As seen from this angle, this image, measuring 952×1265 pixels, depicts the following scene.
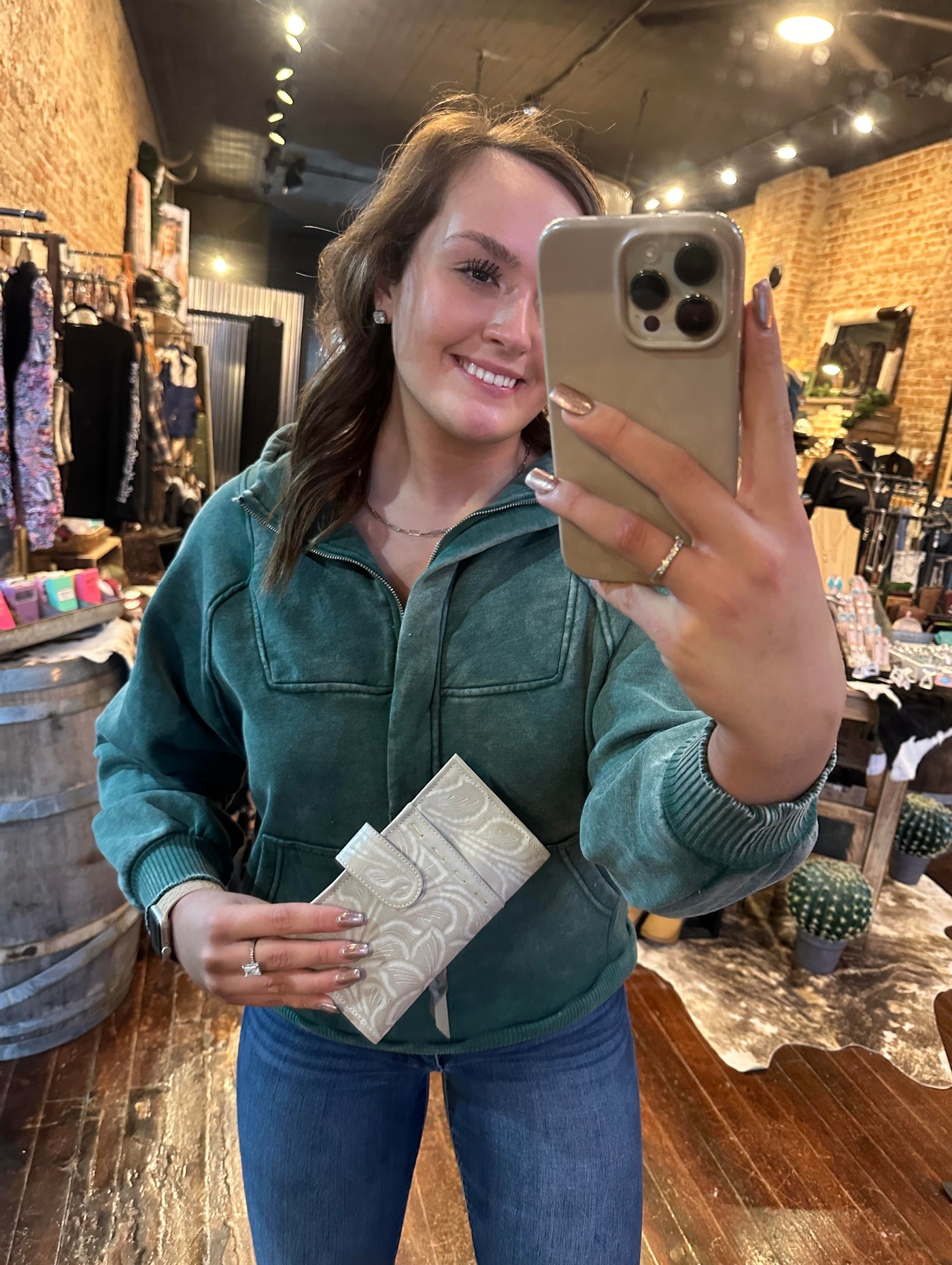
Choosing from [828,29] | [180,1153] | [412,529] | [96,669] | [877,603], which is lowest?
[180,1153]

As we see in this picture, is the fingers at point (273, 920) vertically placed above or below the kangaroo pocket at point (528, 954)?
above

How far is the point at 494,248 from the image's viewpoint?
30.0 inches

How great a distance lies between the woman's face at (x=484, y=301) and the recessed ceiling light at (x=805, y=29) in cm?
409

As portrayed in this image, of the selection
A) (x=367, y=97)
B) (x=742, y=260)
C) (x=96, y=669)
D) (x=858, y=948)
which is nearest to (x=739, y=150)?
(x=367, y=97)

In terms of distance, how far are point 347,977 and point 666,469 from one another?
568 mm

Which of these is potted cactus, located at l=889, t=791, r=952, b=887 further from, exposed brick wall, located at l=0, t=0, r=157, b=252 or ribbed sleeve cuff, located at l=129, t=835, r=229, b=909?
exposed brick wall, located at l=0, t=0, r=157, b=252

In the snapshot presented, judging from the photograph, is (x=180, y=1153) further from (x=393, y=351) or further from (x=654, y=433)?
(x=654, y=433)

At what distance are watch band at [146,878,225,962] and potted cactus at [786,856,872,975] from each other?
198 centimetres

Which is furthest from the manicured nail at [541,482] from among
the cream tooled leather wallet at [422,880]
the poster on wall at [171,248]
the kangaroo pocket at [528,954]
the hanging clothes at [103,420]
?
the poster on wall at [171,248]

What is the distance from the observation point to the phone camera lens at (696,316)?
0.40 metres

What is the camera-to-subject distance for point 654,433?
0.41 m

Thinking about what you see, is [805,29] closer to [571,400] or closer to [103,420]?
[103,420]

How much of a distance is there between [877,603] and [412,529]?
2.25 metres

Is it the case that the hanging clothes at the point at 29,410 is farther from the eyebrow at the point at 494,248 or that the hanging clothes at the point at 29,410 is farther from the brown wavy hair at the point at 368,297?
the eyebrow at the point at 494,248
